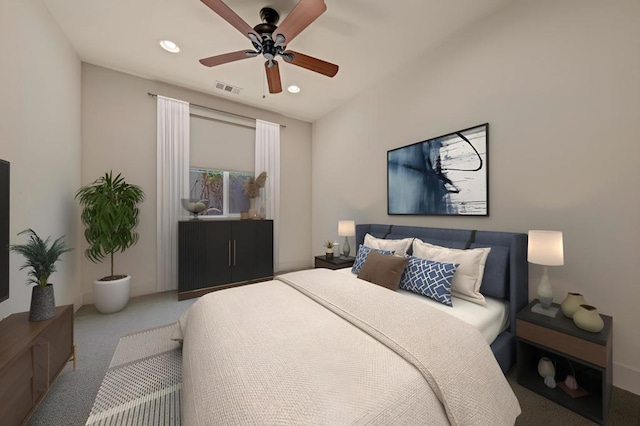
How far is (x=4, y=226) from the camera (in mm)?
1410

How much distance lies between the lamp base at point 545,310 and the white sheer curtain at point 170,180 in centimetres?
413

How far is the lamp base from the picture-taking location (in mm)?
1655

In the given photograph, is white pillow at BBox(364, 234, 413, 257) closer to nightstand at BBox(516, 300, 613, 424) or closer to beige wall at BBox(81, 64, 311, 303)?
nightstand at BBox(516, 300, 613, 424)

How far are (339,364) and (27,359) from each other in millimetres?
1671

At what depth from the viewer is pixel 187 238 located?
10.6 ft

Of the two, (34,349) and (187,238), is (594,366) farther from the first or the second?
(187,238)

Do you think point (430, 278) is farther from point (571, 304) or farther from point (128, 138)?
point (128, 138)

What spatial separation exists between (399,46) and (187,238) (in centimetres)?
355

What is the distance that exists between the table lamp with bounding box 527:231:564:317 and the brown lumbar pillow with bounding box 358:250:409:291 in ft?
2.86

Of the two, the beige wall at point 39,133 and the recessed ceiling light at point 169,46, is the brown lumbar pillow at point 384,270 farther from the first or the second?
the recessed ceiling light at point 169,46

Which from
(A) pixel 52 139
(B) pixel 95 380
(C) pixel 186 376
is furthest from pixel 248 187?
(C) pixel 186 376

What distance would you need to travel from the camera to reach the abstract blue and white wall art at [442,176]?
2291mm

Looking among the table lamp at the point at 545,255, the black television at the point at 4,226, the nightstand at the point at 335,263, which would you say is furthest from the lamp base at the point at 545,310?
the black television at the point at 4,226

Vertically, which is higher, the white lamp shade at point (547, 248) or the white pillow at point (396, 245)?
the white lamp shade at point (547, 248)
